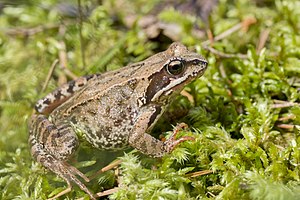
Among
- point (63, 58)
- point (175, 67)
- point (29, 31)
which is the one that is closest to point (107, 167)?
point (175, 67)

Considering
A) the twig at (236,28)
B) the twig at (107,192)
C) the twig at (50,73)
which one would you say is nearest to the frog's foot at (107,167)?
the twig at (107,192)

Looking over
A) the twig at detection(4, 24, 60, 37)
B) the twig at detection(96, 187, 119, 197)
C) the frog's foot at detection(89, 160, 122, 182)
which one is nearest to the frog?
the frog's foot at detection(89, 160, 122, 182)

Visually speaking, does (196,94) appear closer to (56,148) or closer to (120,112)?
(120,112)

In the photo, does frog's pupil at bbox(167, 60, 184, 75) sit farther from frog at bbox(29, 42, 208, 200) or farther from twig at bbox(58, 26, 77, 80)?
twig at bbox(58, 26, 77, 80)

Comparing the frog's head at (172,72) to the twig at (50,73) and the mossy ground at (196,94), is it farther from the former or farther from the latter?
the twig at (50,73)

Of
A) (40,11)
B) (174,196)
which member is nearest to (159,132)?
(174,196)

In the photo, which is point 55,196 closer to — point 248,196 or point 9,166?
point 9,166
